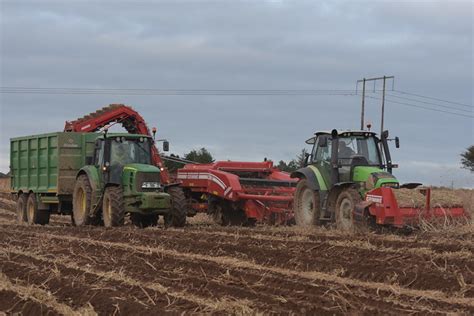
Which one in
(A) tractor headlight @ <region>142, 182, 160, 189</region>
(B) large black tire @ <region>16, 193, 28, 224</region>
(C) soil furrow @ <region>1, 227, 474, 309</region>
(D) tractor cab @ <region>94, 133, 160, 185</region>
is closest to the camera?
(C) soil furrow @ <region>1, 227, 474, 309</region>

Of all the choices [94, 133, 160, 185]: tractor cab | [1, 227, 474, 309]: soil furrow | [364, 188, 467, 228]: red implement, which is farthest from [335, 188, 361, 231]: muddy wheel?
[94, 133, 160, 185]: tractor cab

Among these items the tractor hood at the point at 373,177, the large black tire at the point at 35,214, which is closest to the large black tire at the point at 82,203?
the large black tire at the point at 35,214

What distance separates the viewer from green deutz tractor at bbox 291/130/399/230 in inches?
555

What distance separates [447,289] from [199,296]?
2.66 m

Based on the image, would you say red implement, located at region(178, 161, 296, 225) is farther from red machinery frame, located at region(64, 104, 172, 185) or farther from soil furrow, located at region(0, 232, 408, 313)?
soil furrow, located at region(0, 232, 408, 313)

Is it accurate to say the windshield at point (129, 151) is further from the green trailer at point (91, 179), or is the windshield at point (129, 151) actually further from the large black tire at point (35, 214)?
the large black tire at point (35, 214)

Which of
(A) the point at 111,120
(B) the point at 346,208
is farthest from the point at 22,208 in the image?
(B) the point at 346,208

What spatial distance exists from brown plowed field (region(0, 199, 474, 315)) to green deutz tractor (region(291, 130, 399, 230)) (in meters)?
1.11

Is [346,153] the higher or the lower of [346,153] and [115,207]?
the higher

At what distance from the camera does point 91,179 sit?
16.9 m

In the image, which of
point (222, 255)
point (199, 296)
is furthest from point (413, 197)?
point (199, 296)

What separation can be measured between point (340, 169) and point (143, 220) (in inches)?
206

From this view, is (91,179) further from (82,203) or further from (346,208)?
(346,208)

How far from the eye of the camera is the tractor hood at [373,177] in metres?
13.5
